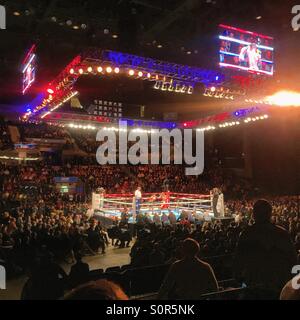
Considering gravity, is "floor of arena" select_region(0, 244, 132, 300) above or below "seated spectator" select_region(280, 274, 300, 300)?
below

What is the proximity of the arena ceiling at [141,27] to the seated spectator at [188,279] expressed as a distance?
9686 millimetres

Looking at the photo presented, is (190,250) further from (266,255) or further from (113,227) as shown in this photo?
(113,227)

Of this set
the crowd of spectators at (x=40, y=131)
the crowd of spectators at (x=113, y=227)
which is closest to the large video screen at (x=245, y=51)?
the crowd of spectators at (x=113, y=227)

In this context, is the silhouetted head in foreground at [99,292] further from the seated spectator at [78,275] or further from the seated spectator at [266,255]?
the seated spectator at [78,275]

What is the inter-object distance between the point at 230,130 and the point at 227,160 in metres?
2.68

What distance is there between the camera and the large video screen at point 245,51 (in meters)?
13.2

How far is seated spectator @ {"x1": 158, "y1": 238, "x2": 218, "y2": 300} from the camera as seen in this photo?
11.7 feet

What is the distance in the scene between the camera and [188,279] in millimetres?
3592

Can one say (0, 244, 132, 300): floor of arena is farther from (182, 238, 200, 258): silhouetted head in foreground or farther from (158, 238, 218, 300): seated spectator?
(182, 238, 200, 258): silhouetted head in foreground

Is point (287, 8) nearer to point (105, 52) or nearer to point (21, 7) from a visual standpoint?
point (105, 52)

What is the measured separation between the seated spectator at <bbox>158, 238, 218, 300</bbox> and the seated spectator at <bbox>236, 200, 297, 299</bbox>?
0.42m

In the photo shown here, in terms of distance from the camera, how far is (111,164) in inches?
1214

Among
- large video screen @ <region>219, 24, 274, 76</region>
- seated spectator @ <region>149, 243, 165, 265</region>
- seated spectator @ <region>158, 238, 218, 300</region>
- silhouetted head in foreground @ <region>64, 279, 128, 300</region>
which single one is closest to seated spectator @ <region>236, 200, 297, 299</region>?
seated spectator @ <region>158, 238, 218, 300</region>

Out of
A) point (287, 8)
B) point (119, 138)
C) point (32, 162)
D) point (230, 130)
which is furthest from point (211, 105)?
point (32, 162)
